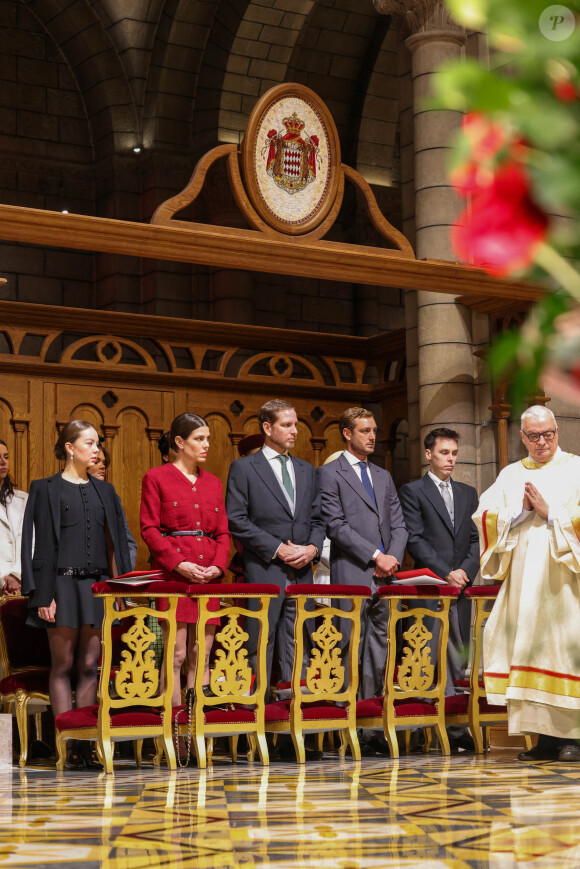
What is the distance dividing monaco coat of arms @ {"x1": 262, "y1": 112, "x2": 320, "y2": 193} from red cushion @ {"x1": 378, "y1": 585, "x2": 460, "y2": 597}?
232 cm

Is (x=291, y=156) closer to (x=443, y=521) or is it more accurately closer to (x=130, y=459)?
(x=443, y=521)

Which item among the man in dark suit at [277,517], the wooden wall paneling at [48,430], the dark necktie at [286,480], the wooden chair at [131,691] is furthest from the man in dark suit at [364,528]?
the wooden wall paneling at [48,430]

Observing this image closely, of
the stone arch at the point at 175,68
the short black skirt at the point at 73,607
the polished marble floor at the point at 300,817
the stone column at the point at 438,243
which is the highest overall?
the stone arch at the point at 175,68

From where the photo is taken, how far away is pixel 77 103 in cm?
1329

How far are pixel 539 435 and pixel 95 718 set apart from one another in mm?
2457

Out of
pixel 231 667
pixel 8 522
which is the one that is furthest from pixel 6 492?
pixel 231 667

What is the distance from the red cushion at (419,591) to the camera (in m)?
6.01

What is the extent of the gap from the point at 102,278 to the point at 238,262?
6.63m

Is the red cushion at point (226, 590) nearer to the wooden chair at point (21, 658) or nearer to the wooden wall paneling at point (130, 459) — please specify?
the wooden chair at point (21, 658)

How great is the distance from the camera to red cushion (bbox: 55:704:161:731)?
5.52 meters

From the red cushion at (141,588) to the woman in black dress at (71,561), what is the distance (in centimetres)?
36

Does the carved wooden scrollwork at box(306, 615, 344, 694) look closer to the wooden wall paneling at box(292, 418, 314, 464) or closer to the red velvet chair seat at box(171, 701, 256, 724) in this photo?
the red velvet chair seat at box(171, 701, 256, 724)

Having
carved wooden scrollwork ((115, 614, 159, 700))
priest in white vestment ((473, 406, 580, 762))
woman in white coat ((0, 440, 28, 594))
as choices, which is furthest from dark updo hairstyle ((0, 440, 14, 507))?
priest in white vestment ((473, 406, 580, 762))

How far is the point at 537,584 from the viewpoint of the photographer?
19.1ft
